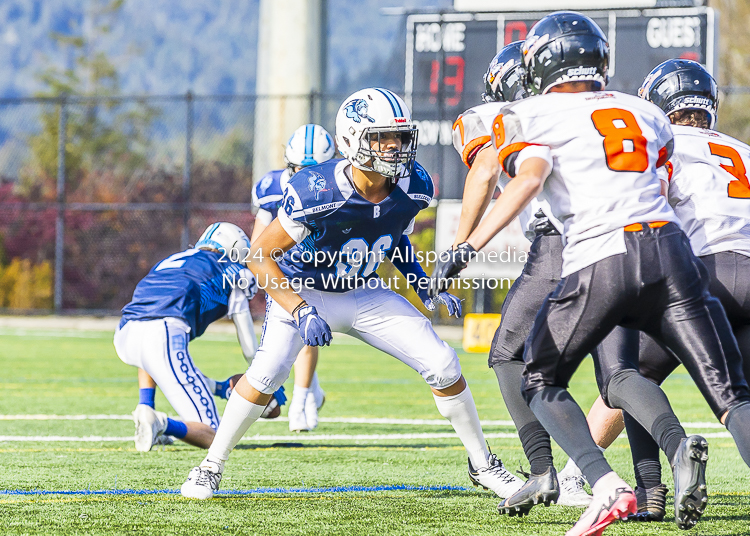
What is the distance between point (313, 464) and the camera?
4961mm

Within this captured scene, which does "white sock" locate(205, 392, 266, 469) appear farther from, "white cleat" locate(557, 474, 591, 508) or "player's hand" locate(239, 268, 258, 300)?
"player's hand" locate(239, 268, 258, 300)

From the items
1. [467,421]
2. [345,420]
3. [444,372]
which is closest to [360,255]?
[444,372]

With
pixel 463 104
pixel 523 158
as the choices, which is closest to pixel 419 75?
pixel 463 104

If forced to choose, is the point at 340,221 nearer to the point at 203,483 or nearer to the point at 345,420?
the point at 203,483

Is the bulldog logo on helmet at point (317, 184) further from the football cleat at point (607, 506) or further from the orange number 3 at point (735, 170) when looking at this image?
the football cleat at point (607, 506)

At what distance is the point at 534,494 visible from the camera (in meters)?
3.41

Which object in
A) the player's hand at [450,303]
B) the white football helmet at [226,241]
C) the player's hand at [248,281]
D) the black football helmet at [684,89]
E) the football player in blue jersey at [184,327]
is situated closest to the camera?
the black football helmet at [684,89]

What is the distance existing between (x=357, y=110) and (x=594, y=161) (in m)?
1.31

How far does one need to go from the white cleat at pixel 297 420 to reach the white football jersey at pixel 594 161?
337 cm

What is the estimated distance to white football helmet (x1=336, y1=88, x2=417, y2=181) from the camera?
13.2 ft

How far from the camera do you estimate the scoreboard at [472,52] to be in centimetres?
1352

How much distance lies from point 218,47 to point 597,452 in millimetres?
180775

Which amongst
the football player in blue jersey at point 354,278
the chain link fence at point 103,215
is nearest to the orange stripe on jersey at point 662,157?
the football player in blue jersey at point 354,278

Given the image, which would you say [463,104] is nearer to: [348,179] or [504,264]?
[504,264]
